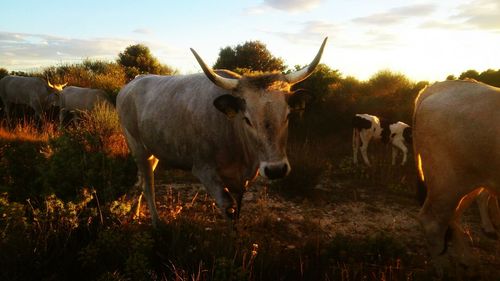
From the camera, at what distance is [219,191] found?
150 inches

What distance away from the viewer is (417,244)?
524cm

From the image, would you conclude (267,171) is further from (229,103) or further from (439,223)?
(439,223)

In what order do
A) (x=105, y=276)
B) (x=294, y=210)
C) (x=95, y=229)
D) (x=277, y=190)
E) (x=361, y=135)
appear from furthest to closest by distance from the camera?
(x=361, y=135) < (x=277, y=190) < (x=294, y=210) < (x=95, y=229) < (x=105, y=276)

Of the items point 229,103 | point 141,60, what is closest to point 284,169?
point 229,103

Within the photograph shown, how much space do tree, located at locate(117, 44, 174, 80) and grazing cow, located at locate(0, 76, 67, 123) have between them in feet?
29.4

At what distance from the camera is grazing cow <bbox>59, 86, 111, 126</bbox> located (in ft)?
41.9

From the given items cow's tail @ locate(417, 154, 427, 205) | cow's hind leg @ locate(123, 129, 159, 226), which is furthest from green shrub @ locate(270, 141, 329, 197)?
cow's tail @ locate(417, 154, 427, 205)

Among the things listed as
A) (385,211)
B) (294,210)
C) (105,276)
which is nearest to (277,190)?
(294,210)

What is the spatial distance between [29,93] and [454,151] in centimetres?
1541

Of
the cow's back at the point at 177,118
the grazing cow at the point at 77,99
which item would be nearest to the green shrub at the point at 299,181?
the cow's back at the point at 177,118

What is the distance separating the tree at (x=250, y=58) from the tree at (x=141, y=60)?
147 inches

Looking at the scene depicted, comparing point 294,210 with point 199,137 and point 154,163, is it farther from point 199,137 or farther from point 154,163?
point 199,137

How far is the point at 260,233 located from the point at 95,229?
2222 mm

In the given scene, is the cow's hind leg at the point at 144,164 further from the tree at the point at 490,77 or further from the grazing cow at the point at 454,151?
the tree at the point at 490,77
